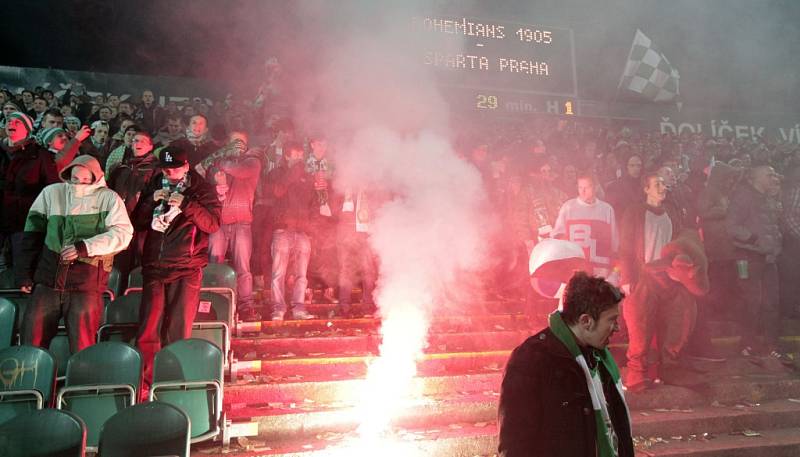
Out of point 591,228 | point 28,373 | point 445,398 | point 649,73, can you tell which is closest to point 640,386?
point 591,228

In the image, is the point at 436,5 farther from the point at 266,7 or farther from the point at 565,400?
the point at 565,400

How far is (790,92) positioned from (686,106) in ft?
7.59

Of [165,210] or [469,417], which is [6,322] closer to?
[165,210]

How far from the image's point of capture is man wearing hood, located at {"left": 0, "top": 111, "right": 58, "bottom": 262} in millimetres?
5289

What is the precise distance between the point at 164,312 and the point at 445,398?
2.54 meters

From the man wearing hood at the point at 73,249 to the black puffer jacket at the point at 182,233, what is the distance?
0.68 feet

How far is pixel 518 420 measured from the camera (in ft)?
6.38

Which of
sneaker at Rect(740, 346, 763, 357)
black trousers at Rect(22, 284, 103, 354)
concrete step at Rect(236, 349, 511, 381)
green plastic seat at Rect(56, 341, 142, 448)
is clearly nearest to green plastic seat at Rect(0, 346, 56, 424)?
green plastic seat at Rect(56, 341, 142, 448)

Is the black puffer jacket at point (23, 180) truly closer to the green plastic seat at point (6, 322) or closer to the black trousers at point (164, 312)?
the green plastic seat at point (6, 322)

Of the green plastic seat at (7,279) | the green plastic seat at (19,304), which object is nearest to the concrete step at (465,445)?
the green plastic seat at (19,304)


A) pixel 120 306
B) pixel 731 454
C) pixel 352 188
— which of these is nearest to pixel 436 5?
pixel 352 188

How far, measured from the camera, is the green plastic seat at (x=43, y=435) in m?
2.66

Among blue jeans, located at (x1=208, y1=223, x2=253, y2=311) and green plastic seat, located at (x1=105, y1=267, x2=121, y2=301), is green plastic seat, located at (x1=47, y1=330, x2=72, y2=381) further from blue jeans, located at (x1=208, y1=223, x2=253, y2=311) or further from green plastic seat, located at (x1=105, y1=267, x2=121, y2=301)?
blue jeans, located at (x1=208, y1=223, x2=253, y2=311)

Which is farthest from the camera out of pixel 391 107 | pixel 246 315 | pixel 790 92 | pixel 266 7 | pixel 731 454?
pixel 790 92
